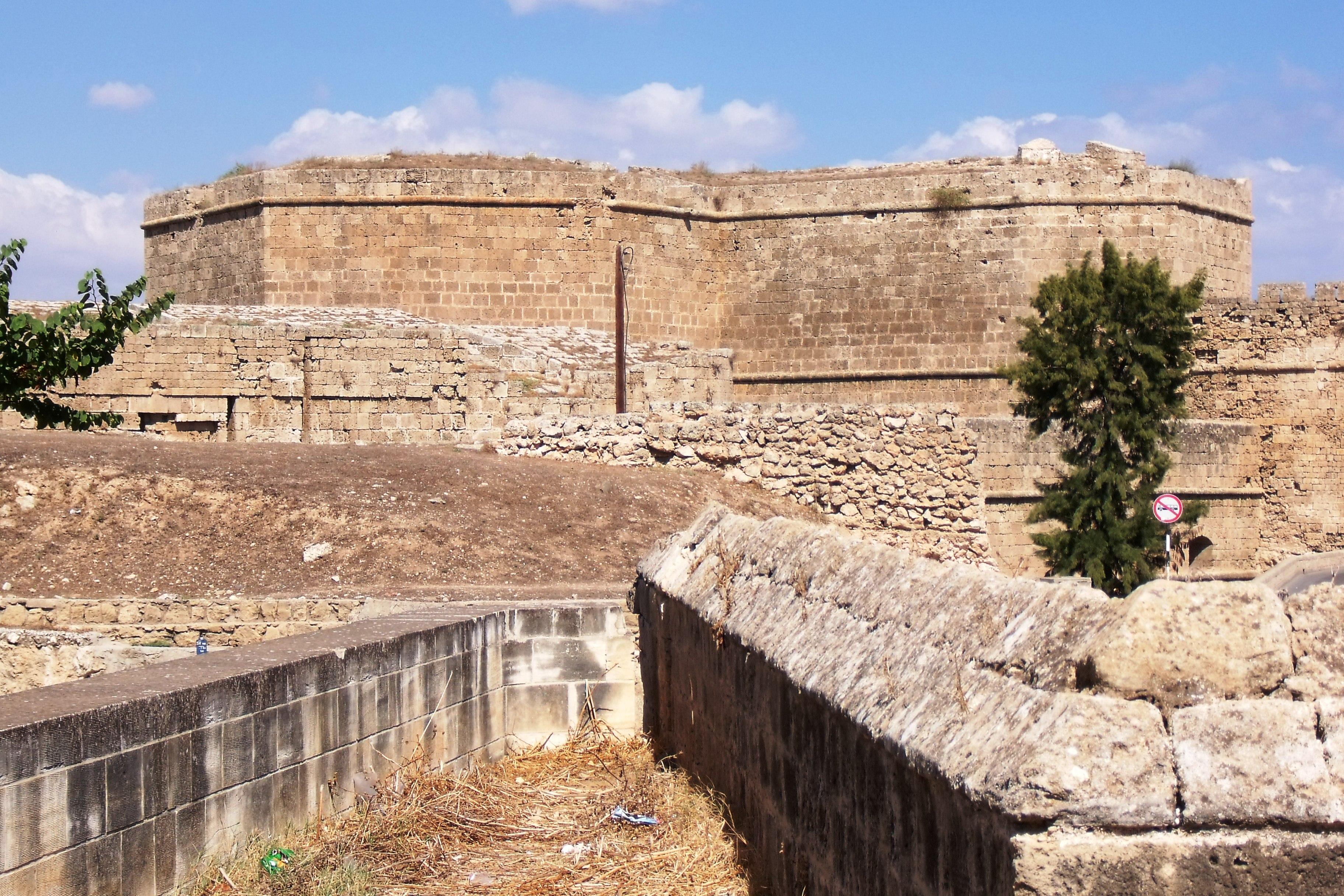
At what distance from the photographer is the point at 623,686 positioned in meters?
6.29

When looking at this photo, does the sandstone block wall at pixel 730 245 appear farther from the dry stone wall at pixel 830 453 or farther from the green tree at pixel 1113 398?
the dry stone wall at pixel 830 453

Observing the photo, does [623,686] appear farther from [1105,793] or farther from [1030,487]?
[1030,487]

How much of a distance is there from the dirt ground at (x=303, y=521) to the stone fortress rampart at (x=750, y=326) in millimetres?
1553

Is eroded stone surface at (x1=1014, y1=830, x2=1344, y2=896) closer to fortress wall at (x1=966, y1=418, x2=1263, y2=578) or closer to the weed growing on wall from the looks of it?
fortress wall at (x1=966, y1=418, x2=1263, y2=578)

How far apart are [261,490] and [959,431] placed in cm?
903

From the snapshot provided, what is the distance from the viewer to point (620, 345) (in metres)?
18.8

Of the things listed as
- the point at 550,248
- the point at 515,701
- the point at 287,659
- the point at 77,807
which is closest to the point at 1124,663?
the point at 77,807

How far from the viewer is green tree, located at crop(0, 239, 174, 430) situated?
9219 millimetres

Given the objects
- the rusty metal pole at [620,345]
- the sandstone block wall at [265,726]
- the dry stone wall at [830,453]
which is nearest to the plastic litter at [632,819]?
the sandstone block wall at [265,726]

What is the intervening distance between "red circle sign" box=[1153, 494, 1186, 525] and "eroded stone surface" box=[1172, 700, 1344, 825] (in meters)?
14.3

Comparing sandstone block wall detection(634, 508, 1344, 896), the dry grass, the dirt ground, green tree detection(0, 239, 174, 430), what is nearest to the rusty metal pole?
the dirt ground

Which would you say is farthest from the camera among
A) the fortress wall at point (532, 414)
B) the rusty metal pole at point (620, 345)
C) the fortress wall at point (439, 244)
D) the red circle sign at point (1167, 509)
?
the fortress wall at point (439, 244)

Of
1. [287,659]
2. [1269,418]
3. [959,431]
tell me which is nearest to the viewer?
[287,659]

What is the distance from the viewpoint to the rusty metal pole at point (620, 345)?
59.9ft
